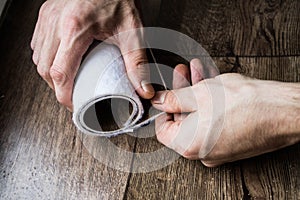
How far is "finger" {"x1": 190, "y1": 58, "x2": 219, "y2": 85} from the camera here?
103 centimetres

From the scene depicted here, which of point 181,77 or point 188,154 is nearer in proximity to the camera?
point 188,154

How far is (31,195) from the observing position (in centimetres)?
96

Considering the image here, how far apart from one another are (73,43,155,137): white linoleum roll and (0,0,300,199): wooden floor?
0.14 ft

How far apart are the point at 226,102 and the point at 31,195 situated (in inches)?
16.1

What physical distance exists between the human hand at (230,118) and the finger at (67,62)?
185 mm

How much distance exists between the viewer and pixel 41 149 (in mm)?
1030

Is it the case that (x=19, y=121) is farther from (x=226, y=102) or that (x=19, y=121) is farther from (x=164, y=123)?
(x=226, y=102)

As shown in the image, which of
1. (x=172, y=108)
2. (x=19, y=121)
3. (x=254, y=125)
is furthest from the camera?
(x=19, y=121)

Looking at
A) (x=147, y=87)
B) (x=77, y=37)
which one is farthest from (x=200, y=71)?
(x=77, y=37)

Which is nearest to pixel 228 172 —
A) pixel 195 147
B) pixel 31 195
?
pixel 195 147

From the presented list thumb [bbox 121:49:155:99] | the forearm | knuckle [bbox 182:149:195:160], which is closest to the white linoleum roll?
thumb [bbox 121:49:155:99]

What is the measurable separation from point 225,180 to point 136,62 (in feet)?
0.91

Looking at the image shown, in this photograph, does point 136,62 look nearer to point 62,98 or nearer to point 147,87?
point 147,87

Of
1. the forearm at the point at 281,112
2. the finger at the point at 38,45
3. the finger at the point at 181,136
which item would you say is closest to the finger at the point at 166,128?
the finger at the point at 181,136
